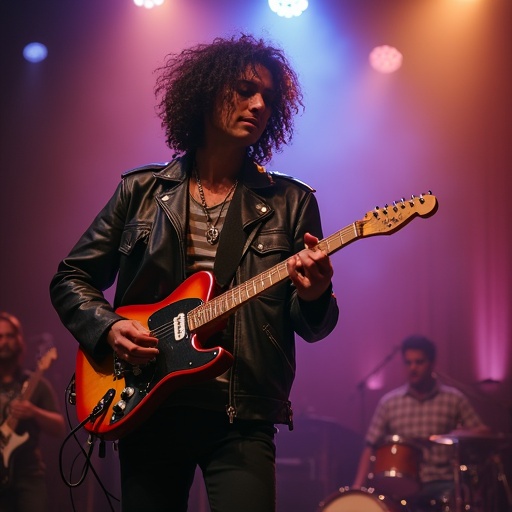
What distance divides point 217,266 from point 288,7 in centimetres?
623

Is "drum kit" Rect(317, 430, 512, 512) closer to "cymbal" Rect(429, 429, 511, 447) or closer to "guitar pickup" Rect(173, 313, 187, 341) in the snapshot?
"cymbal" Rect(429, 429, 511, 447)

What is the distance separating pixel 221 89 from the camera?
3031 millimetres

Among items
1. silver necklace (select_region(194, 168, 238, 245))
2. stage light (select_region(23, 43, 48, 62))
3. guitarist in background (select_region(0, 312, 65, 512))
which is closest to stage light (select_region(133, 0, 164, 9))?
stage light (select_region(23, 43, 48, 62))

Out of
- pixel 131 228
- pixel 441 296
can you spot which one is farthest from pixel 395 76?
pixel 131 228

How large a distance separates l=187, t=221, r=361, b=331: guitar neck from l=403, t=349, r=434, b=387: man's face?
18.2 ft

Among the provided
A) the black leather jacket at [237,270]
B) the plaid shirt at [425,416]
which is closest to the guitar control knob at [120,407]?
the black leather jacket at [237,270]

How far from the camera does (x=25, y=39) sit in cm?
796

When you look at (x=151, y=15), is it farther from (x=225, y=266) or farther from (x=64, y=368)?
(x=225, y=266)

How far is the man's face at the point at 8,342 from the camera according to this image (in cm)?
682

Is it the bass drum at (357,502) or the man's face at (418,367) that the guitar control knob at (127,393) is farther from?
the man's face at (418,367)

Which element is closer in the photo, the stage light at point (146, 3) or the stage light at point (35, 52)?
the stage light at point (35, 52)

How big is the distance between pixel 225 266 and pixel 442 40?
6.46m

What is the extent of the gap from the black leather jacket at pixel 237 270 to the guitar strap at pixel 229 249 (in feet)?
0.06

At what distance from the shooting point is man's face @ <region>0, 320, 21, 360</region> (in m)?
6.82
